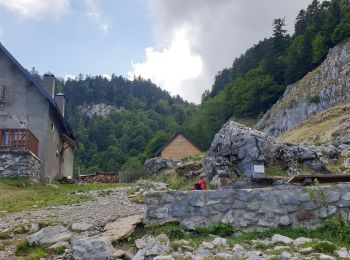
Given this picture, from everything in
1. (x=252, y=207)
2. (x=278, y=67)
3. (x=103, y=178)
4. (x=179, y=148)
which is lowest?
(x=252, y=207)

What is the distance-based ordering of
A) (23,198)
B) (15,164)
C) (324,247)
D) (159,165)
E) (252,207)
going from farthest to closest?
(159,165) < (15,164) < (23,198) < (252,207) < (324,247)

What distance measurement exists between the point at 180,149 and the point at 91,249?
37550 millimetres

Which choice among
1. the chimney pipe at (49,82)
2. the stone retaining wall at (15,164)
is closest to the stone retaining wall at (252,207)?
the stone retaining wall at (15,164)

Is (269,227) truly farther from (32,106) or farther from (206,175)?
(32,106)

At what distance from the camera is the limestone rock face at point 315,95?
64.4 meters

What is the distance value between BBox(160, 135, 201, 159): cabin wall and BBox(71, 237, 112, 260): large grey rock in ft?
121

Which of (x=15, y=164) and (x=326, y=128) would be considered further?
(x=326, y=128)

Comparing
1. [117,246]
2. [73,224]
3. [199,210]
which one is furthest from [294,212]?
[73,224]

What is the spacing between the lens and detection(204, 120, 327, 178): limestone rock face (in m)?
18.6

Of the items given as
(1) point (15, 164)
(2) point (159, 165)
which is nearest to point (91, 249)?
(1) point (15, 164)

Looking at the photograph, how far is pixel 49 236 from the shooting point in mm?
9586

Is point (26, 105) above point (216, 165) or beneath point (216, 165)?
Answer: above

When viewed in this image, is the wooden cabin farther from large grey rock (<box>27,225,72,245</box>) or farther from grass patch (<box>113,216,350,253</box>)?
large grey rock (<box>27,225,72,245</box>)

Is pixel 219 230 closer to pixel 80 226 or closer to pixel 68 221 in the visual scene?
pixel 80 226
